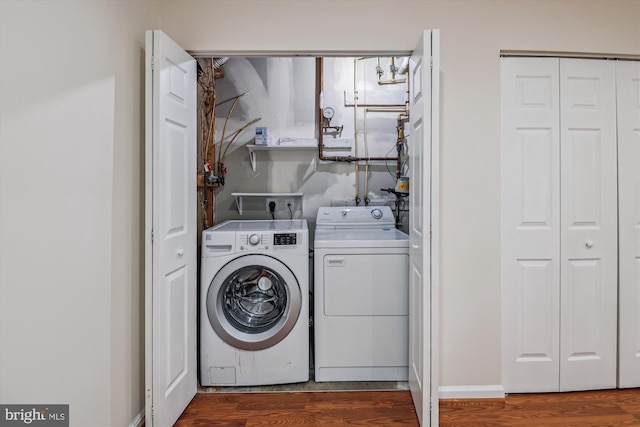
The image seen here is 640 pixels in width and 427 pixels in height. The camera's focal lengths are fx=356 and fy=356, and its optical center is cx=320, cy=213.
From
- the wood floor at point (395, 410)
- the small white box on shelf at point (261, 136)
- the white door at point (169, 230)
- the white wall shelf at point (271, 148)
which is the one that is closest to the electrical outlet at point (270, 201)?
the white wall shelf at point (271, 148)

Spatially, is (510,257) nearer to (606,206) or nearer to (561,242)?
(561,242)

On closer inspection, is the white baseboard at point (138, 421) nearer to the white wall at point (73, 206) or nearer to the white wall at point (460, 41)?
the white wall at point (73, 206)

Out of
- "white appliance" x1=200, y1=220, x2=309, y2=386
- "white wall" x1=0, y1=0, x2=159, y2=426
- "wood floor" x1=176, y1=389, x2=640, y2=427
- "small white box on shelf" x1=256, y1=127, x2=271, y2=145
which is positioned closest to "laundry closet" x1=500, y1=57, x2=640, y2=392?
"wood floor" x1=176, y1=389, x2=640, y2=427

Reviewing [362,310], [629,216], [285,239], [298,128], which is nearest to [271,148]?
[298,128]

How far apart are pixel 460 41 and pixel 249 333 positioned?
2.14m

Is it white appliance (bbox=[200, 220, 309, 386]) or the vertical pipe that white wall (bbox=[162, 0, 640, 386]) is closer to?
white appliance (bbox=[200, 220, 309, 386])

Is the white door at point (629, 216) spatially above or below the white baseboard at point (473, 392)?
above

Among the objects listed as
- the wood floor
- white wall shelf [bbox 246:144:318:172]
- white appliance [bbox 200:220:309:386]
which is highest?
white wall shelf [bbox 246:144:318:172]

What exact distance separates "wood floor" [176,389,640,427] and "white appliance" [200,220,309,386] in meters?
0.13

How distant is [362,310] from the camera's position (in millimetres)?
2248

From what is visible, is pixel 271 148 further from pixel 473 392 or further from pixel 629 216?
pixel 629 216

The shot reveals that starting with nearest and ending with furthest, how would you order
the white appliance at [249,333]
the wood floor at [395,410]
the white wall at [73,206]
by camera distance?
the white wall at [73,206], the wood floor at [395,410], the white appliance at [249,333]

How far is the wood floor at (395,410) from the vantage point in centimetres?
187

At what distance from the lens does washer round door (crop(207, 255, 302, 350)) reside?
2.21 meters
